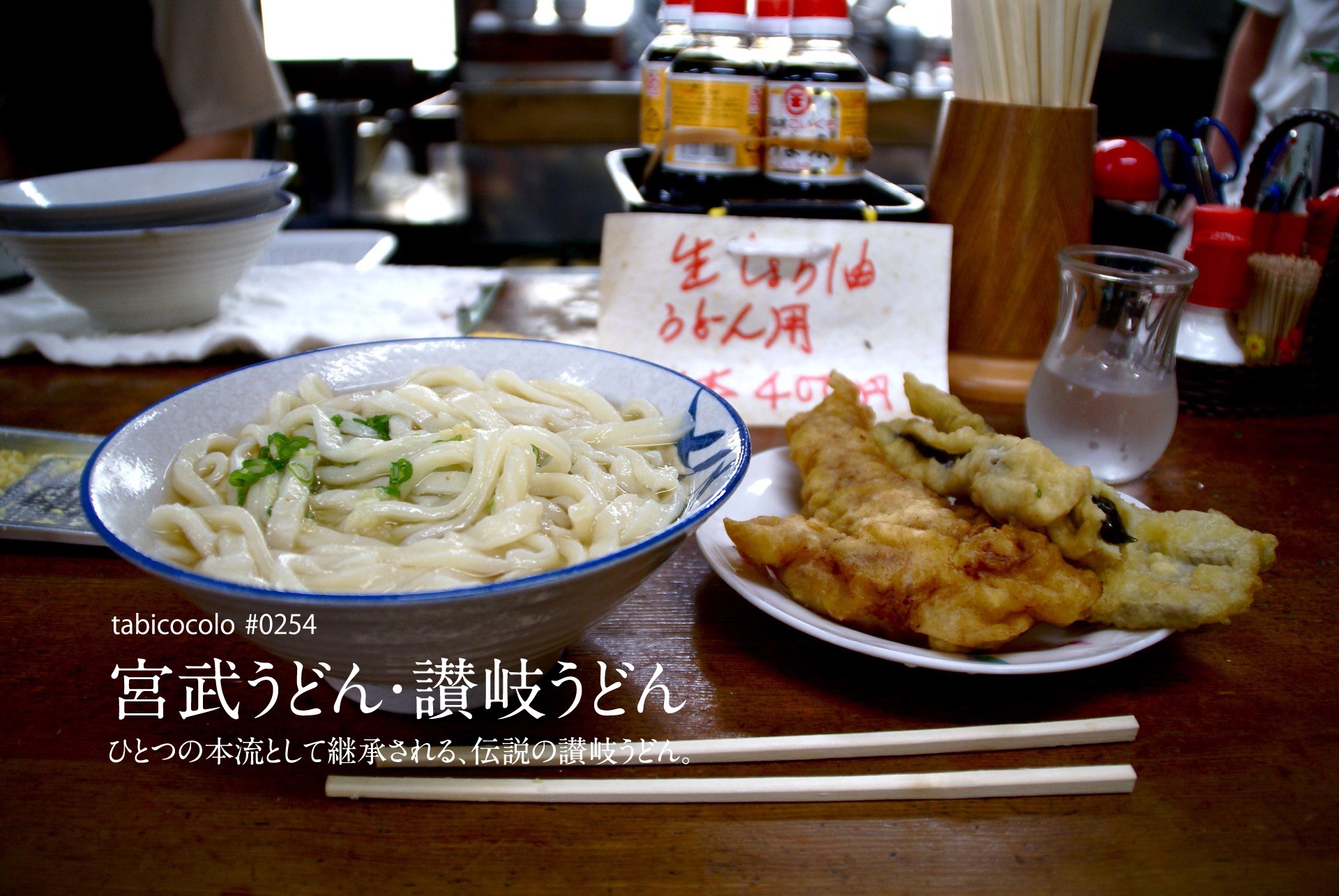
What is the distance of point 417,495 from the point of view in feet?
3.31

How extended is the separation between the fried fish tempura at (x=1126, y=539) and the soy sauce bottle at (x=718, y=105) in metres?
1.00

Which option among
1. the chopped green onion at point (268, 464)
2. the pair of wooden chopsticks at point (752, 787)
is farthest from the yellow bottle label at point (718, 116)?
the pair of wooden chopsticks at point (752, 787)

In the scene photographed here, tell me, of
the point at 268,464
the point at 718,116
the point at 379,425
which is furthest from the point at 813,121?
the point at 268,464

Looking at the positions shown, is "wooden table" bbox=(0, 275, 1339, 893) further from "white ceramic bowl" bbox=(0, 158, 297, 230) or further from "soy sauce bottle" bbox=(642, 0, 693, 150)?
"soy sauce bottle" bbox=(642, 0, 693, 150)

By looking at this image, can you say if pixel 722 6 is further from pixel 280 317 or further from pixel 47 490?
pixel 47 490

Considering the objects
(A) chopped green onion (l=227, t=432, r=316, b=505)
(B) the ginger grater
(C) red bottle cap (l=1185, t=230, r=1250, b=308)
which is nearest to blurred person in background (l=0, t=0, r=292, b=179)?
(B) the ginger grater

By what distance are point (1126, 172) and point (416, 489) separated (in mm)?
1638

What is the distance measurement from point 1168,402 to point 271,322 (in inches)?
77.7

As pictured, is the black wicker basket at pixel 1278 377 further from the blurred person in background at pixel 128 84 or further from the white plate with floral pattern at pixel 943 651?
the blurred person in background at pixel 128 84

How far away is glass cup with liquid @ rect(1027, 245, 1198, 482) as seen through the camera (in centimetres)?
142

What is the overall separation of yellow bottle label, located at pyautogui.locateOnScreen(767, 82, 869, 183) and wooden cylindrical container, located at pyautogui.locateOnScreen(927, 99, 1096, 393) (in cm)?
21

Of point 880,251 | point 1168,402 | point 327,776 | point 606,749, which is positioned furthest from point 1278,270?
point 327,776

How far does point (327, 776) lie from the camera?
85 cm

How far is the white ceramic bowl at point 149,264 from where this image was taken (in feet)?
6.01
